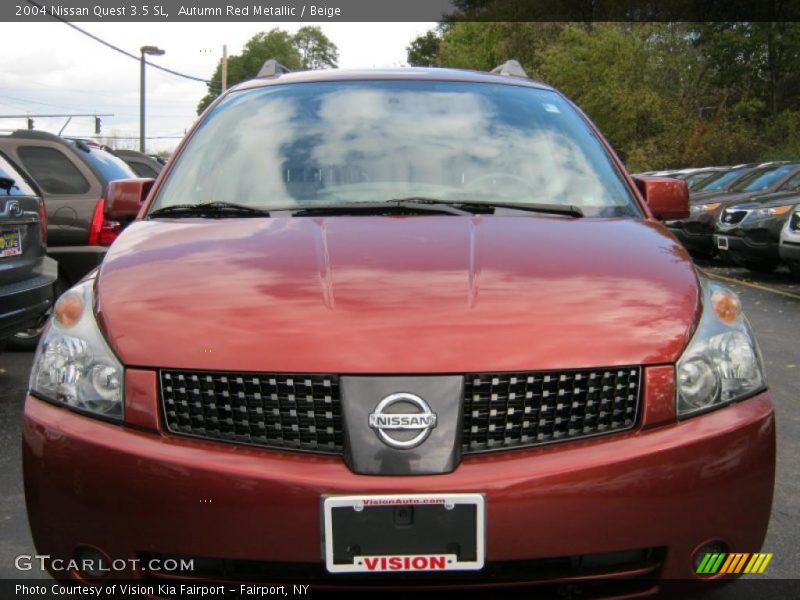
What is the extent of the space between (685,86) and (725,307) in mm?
41573

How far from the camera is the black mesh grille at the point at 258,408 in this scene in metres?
2.17

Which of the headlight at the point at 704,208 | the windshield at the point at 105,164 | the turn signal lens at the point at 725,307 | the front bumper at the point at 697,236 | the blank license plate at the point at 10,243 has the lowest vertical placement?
the front bumper at the point at 697,236

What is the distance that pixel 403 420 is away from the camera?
2111mm

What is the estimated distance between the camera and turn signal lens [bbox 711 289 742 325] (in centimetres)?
252

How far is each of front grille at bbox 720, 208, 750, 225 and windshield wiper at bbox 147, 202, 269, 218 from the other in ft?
36.9

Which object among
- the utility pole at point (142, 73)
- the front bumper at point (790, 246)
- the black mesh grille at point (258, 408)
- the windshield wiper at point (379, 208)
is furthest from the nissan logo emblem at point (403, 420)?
the utility pole at point (142, 73)

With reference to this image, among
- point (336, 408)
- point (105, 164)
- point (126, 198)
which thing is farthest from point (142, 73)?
point (336, 408)

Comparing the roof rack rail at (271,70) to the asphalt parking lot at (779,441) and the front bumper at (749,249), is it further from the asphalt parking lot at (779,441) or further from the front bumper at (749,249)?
the front bumper at (749,249)

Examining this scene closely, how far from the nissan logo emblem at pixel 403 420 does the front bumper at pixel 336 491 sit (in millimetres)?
88

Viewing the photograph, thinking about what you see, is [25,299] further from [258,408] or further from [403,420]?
[403,420]

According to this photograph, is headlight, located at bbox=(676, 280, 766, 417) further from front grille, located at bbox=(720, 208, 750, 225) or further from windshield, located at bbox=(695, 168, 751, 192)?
windshield, located at bbox=(695, 168, 751, 192)

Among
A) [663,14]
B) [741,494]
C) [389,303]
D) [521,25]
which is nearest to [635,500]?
[741,494]

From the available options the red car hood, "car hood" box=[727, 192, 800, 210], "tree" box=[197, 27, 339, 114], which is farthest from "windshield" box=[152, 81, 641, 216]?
"tree" box=[197, 27, 339, 114]

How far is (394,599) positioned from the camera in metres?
2.14
